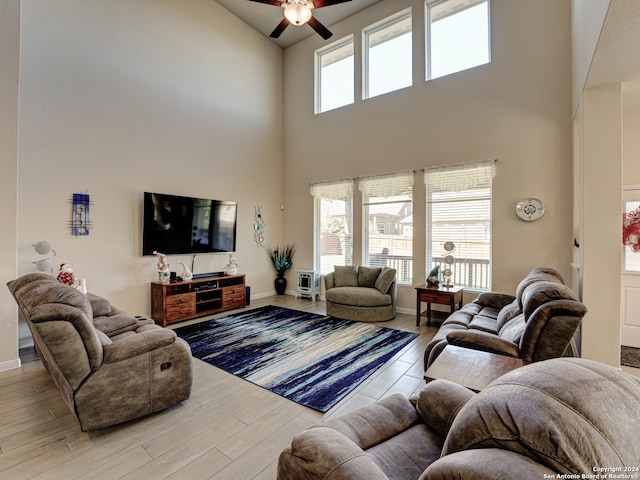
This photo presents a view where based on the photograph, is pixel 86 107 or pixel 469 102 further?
pixel 469 102

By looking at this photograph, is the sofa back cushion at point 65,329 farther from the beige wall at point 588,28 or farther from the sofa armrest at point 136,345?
the beige wall at point 588,28

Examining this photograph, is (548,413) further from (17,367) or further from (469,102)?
(469,102)

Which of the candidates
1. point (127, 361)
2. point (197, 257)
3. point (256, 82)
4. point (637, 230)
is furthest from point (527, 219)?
point (256, 82)

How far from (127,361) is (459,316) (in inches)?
128

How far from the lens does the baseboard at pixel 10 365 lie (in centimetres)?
308

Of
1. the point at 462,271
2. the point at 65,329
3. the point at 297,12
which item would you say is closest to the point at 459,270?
the point at 462,271

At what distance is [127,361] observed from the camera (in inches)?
86.5

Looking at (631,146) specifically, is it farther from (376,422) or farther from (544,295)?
(376,422)

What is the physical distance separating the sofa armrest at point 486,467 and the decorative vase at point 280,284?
639 cm

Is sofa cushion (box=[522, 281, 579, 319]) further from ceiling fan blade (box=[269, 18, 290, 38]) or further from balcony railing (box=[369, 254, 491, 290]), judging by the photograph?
ceiling fan blade (box=[269, 18, 290, 38])

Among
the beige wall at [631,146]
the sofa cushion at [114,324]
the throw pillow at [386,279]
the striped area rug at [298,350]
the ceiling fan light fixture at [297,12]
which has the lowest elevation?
the striped area rug at [298,350]

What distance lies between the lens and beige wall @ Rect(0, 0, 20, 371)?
121 inches

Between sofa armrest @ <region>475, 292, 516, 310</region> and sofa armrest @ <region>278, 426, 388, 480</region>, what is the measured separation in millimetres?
3525

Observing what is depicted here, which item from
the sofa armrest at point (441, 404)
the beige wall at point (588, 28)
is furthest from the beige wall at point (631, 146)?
the sofa armrest at point (441, 404)
